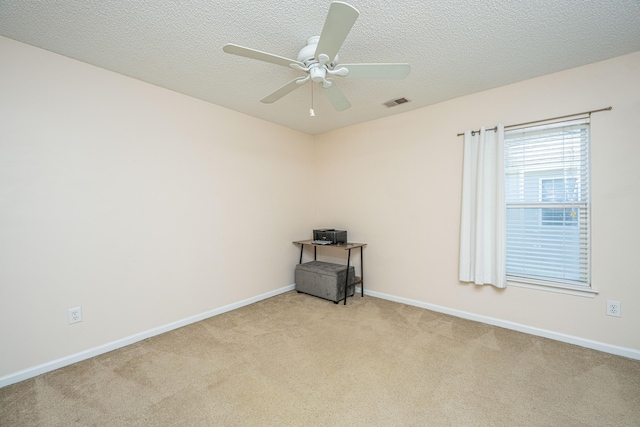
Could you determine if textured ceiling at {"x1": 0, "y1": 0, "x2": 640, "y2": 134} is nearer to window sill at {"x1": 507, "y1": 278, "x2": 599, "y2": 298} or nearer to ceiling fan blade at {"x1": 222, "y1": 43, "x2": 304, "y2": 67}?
ceiling fan blade at {"x1": 222, "y1": 43, "x2": 304, "y2": 67}

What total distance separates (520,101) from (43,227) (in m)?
4.24

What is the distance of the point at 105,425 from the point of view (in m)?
1.52

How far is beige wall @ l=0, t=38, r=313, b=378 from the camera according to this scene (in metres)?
1.96

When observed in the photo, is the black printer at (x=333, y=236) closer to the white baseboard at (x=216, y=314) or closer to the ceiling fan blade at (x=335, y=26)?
the white baseboard at (x=216, y=314)

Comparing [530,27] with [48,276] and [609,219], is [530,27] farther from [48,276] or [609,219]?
[48,276]

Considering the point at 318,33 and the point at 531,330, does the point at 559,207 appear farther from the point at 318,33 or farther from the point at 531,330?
the point at 318,33

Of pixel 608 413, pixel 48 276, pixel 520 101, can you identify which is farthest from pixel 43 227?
pixel 520 101

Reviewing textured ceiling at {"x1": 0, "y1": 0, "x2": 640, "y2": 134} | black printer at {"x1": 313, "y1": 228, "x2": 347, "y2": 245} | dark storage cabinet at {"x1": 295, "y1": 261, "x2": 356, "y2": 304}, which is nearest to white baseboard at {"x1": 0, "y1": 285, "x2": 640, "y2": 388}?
dark storage cabinet at {"x1": 295, "y1": 261, "x2": 356, "y2": 304}

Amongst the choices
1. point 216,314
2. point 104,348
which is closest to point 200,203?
point 216,314

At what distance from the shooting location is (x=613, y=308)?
221cm

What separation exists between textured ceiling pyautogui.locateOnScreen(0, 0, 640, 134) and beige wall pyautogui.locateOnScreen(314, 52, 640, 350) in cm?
27

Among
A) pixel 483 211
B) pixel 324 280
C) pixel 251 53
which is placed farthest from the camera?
pixel 324 280

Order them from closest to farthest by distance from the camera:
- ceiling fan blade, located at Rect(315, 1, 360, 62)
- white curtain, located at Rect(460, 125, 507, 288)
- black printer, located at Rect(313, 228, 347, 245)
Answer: ceiling fan blade, located at Rect(315, 1, 360, 62), white curtain, located at Rect(460, 125, 507, 288), black printer, located at Rect(313, 228, 347, 245)

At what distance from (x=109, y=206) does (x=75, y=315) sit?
913 mm
